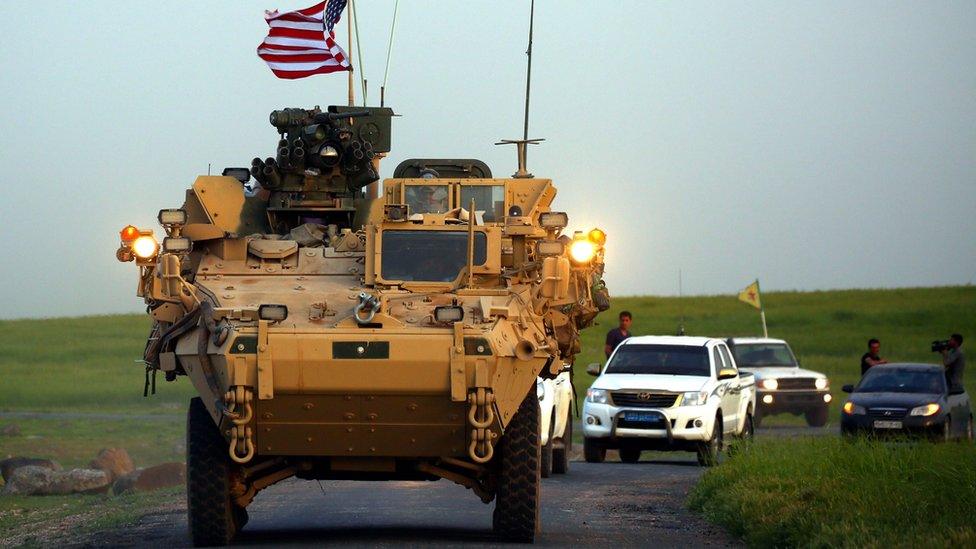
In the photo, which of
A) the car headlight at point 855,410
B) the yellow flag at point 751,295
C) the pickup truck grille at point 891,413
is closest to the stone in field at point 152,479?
the car headlight at point 855,410

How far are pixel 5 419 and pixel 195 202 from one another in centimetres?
2501

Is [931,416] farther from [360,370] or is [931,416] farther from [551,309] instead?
[360,370]

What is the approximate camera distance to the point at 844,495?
14.2 meters

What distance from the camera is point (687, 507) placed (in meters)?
17.5

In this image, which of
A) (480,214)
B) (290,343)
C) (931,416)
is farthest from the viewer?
(931,416)

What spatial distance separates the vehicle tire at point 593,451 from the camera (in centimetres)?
2486

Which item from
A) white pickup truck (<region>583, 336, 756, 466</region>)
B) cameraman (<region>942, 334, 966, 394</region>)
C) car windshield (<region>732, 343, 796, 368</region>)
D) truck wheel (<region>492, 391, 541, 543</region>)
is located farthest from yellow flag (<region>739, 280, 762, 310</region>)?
truck wheel (<region>492, 391, 541, 543</region>)

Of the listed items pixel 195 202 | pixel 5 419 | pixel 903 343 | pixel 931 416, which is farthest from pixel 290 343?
pixel 903 343

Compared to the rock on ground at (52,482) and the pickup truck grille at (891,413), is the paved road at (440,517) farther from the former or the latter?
the pickup truck grille at (891,413)

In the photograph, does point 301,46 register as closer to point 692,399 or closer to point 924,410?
point 692,399

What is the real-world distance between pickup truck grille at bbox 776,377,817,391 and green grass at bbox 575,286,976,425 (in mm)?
13205

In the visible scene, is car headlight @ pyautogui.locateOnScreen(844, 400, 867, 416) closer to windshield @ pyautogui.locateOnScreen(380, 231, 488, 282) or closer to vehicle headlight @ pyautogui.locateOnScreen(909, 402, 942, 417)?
vehicle headlight @ pyautogui.locateOnScreen(909, 402, 942, 417)

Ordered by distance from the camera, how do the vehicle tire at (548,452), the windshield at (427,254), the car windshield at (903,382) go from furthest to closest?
1. the car windshield at (903,382)
2. the vehicle tire at (548,452)
3. the windshield at (427,254)

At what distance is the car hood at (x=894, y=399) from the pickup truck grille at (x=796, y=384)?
7239 mm
